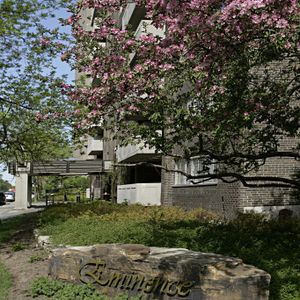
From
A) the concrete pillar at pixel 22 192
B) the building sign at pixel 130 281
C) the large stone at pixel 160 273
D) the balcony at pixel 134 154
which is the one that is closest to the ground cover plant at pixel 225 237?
the large stone at pixel 160 273

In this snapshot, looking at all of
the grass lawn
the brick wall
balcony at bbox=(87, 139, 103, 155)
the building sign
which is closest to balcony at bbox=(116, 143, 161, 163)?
the brick wall

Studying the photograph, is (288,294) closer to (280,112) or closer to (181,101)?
(280,112)

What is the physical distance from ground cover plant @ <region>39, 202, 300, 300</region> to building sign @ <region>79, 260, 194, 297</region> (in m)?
1.31

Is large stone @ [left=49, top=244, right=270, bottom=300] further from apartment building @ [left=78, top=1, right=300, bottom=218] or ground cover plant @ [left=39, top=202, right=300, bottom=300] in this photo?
apartment building @ [left=78, top=1, right=300, bottom=218]

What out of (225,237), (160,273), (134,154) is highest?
(134,154)

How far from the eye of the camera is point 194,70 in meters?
6.39

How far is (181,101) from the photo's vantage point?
811 cm

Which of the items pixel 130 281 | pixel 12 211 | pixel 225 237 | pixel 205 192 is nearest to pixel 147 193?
pixel 205 192

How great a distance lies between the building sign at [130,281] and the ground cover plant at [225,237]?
1.31 meters

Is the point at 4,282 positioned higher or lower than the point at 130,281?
lower

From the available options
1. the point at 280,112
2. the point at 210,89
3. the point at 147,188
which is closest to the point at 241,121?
the point at 210,89

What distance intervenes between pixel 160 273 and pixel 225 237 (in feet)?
11.1

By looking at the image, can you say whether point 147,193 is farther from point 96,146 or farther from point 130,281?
point 96,146

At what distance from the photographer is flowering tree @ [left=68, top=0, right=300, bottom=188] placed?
17.8 ft
